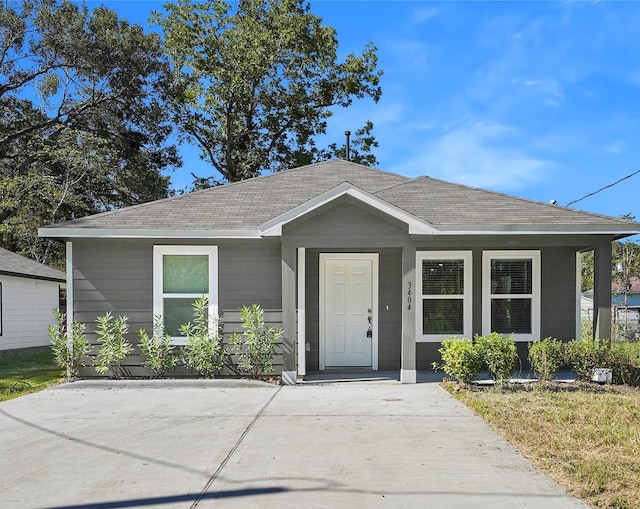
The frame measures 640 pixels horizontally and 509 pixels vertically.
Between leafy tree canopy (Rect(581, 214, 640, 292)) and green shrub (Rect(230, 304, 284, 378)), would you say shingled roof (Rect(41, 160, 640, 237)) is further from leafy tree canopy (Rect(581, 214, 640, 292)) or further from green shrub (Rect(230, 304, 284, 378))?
leafy tree canopy (Rect(581, 214, 640, 292))

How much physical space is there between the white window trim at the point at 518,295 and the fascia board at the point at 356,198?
6.19ft

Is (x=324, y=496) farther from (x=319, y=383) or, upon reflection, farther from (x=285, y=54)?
(x=285, y=54)

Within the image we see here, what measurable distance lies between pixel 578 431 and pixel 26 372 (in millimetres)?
10873

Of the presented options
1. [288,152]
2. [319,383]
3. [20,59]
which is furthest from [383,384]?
[20,59]

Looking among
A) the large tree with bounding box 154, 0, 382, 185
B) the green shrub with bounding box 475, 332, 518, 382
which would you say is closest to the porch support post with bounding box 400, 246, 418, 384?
the green shrub with bounding box 475, 332, 518, 382

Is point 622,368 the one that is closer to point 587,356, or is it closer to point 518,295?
point 587,356

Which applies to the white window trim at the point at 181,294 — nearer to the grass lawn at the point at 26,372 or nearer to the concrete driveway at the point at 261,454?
the concrete driveway at the point at 261,454

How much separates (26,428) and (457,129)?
52.1 feet

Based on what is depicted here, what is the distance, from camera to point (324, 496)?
401cm

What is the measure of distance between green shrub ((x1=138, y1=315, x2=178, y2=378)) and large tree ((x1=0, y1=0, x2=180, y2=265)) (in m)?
13.9

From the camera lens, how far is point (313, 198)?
28.6 ft

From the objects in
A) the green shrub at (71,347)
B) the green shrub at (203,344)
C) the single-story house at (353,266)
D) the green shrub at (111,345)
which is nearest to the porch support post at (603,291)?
the single-story house at (353,266)

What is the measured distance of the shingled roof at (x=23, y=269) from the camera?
15328 mm

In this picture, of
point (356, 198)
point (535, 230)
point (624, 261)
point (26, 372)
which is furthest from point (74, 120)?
point (624, 261)
